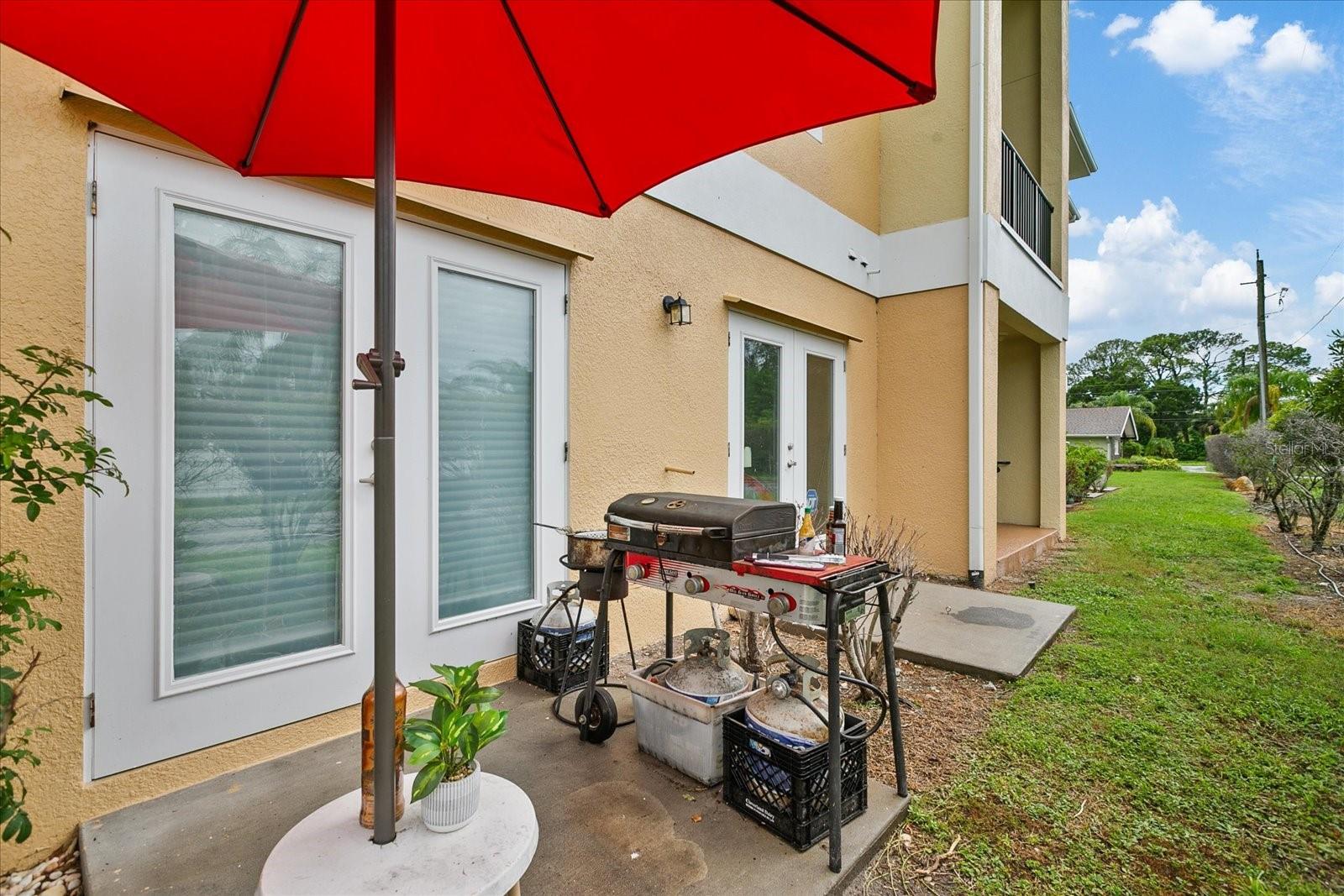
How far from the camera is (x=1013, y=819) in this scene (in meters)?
2.30

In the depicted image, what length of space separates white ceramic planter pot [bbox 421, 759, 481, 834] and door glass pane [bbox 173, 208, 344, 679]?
1474 mm

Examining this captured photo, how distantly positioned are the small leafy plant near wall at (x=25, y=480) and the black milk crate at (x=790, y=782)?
1.90m

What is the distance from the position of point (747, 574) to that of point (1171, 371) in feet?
237

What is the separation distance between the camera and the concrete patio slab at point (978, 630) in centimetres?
378

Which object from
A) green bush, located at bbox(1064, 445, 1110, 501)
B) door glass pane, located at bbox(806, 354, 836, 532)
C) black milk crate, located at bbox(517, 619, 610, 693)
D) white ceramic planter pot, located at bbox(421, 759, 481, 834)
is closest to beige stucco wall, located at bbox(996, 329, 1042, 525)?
door glass pane, located at bbox(806, 354, 836, 532)

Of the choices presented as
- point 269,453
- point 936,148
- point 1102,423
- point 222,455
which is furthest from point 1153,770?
point 1102,423

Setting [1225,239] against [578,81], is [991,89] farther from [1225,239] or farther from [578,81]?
[1225,239]

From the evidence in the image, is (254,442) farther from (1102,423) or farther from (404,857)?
(1102,423)

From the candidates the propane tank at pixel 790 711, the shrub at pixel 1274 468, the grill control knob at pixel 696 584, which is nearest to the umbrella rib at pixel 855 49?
the grill control knob at pixel 696 584

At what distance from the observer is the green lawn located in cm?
206

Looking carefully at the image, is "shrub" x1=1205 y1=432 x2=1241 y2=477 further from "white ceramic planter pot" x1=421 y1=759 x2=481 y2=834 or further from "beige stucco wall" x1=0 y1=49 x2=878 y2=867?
"white ceramic planter pot" x1=421 y1=759 x2=481 y2=834

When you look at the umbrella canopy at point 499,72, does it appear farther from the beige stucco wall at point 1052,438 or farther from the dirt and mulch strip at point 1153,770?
the beige stucco wall at point 1052,438

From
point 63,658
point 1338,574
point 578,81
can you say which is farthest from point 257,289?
point 1338,574

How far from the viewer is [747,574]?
2.09 m
